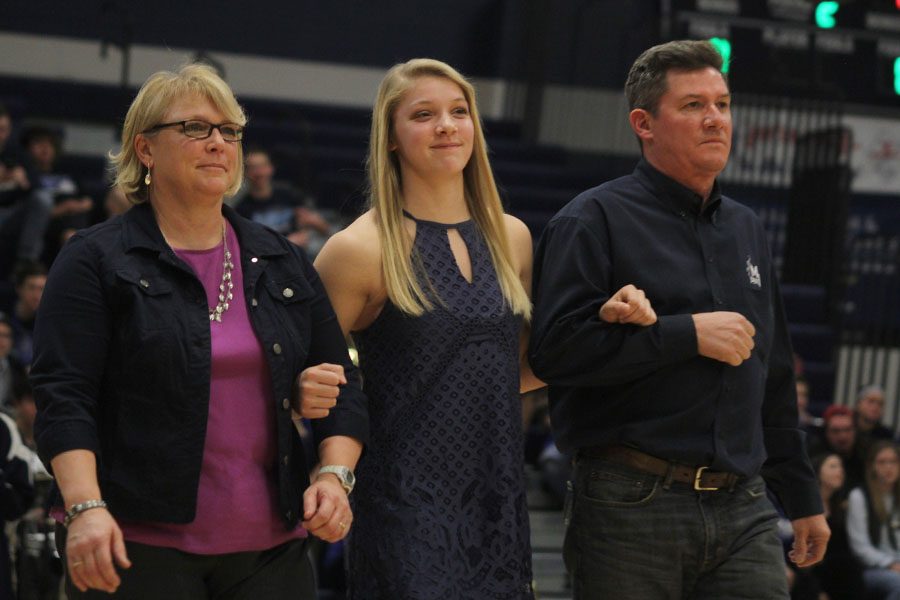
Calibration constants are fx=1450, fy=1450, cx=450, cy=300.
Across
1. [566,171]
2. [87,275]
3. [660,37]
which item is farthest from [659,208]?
[566,171]

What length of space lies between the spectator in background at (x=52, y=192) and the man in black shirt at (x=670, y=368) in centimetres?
668

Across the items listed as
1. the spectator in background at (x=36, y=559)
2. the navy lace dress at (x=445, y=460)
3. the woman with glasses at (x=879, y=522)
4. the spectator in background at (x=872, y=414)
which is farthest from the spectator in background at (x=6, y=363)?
the spectator in background at (x=872, y=414)

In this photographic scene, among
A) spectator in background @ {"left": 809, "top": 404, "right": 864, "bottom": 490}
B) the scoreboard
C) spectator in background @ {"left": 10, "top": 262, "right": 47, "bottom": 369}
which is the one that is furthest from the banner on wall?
spectator in background @ {"left": 10, "top": 262, "right": 47, "bottom": 369}

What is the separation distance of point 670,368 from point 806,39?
12209 millimetres

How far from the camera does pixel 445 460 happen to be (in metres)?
3.32

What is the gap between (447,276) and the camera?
11.3 ft

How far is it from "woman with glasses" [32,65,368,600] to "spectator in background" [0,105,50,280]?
6879 mm

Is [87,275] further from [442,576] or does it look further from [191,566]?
[442,576]

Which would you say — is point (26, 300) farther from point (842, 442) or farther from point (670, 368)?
point (670, 368)

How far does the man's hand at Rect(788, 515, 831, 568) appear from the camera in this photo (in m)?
3.64

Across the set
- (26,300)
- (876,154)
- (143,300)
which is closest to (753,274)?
(143,300)

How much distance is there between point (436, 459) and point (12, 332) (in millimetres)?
5745

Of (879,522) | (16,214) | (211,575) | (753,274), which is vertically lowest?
(879,522)

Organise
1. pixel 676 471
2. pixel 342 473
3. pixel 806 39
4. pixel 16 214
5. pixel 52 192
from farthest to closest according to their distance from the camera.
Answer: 1. pixel 806 39
2. pixel 52 192
3. pixel 16 214
4. pixel 676 471
5. pixel 342 473
